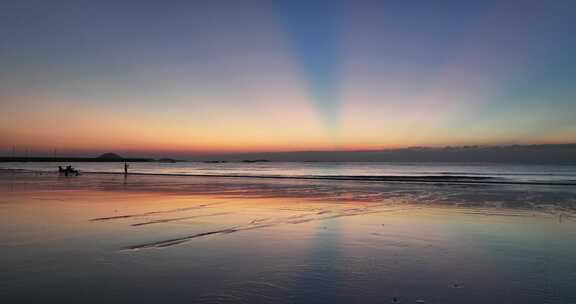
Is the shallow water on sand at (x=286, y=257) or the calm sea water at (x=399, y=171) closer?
the shallow water on sand at (x=286, y=257)

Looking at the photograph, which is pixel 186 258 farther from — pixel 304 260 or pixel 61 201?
pixel 61 201

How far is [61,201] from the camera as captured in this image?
59.0 feet

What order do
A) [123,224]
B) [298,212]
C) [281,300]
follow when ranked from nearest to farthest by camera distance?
[281,300] → [123,224] → [298,212]

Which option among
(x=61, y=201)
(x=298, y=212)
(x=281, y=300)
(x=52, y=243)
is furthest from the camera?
(x=61, y=201)

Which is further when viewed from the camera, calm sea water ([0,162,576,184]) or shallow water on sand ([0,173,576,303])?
calm sea water ([0,162,576,184])

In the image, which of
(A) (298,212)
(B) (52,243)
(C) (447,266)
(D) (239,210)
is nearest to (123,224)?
(B) (52,243)

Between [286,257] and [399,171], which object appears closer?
[286,257]

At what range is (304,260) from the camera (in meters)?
7.56

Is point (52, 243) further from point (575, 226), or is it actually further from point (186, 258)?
point (575, 226)

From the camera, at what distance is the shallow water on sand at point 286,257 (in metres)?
5.71

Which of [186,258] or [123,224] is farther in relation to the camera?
[123,224]

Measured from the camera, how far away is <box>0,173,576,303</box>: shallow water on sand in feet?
18.7

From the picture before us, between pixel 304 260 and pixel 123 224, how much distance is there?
6453 mm

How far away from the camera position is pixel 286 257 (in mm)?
7797
